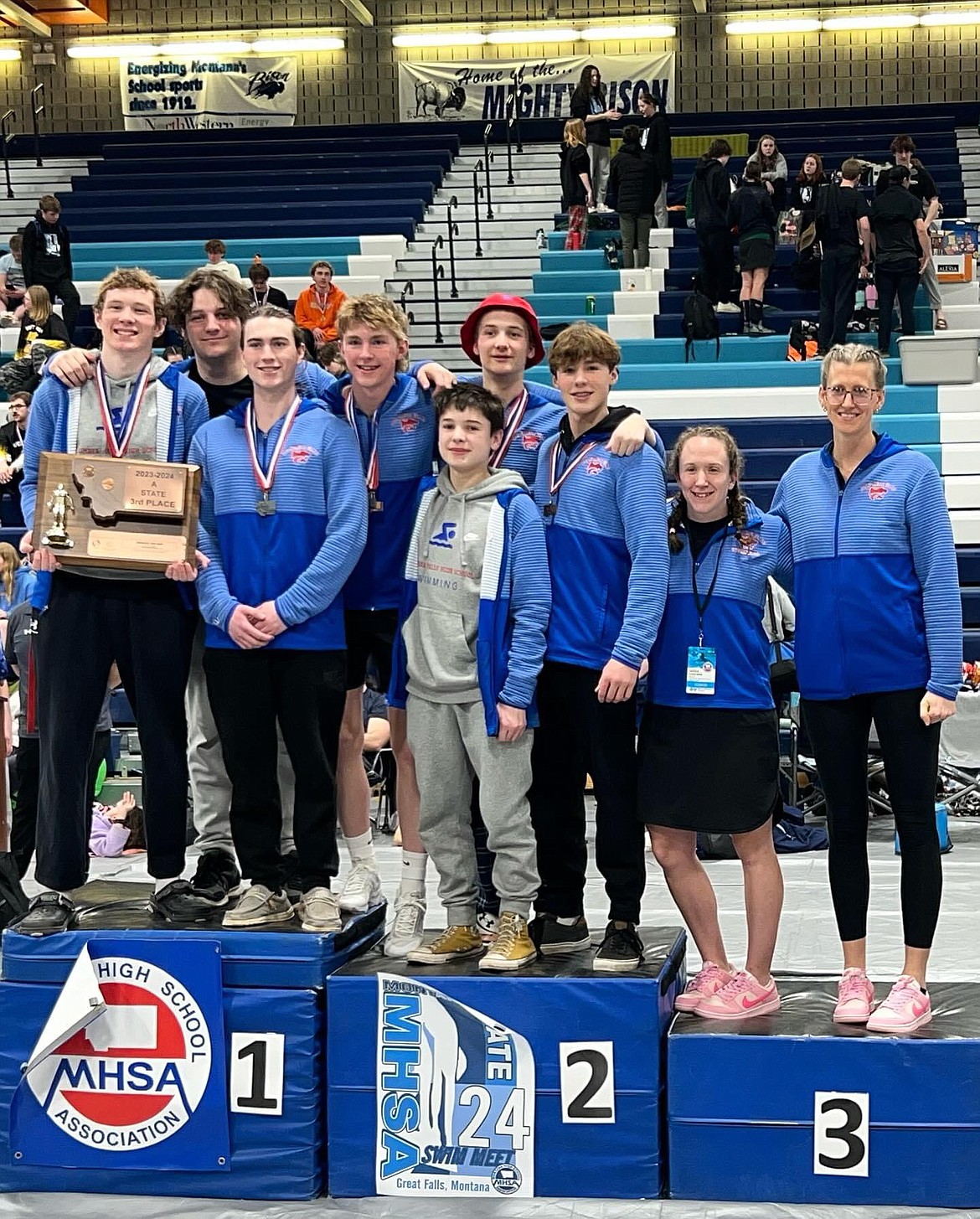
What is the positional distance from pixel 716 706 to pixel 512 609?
1.76ft

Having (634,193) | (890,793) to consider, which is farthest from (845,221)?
(890,793)

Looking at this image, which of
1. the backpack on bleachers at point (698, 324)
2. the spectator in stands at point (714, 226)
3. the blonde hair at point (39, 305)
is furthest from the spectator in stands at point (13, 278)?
the spectator in stands at point (714, 226)

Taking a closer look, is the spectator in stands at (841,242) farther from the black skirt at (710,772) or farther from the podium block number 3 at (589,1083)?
the podium block number 3 at (589,1083)

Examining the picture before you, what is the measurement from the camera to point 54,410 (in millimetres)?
3896

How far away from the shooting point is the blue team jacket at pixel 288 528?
3.73m

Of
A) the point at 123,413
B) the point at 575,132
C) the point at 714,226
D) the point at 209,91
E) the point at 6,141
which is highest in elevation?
the point at 209,91

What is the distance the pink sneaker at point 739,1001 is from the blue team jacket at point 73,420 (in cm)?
184

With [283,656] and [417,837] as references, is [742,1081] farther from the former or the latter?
[283,656]

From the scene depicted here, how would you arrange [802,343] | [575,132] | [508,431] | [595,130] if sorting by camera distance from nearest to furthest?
[508,431]
[802,343]
[575,132]
[595,130]

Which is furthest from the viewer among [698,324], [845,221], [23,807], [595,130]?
[595,130]

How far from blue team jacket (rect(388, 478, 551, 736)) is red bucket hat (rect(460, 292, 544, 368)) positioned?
17.1 inches

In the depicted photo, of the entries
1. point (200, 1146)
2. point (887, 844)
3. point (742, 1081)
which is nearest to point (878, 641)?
point (742, 1081)

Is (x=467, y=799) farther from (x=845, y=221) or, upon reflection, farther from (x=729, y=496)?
(x=845, y=221)

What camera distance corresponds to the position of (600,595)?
12.3 ft
